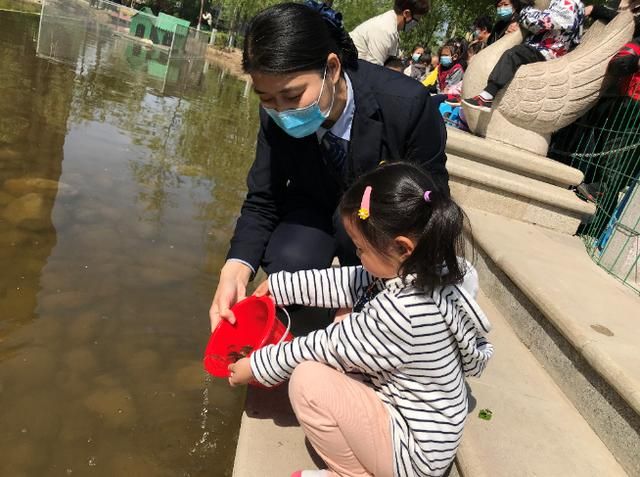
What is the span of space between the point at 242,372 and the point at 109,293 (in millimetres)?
1253

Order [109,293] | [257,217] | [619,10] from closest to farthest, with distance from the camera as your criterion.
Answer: [257,217], [109,293], [619,10]

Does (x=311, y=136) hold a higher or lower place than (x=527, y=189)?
higher

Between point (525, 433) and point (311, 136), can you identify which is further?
point (311, 136)

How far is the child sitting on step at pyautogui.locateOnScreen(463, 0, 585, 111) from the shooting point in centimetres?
414

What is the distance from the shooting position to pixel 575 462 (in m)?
1.70

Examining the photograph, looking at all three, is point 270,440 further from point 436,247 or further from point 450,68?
point 450,68

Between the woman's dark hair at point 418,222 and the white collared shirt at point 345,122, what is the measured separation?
62 centimetres

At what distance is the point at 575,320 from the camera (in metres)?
2.15

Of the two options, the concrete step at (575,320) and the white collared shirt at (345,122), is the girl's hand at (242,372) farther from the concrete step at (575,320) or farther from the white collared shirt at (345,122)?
the concrete step at (575,320)

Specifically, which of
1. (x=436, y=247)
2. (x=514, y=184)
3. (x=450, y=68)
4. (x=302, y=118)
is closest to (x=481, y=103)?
(x=514, y=184)

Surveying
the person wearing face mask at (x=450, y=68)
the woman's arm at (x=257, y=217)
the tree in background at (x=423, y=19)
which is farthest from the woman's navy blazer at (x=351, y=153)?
the tree in background at (x=423, y=19)

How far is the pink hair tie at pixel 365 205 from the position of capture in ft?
4.79

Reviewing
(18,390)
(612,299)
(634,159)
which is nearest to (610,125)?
(634,159)

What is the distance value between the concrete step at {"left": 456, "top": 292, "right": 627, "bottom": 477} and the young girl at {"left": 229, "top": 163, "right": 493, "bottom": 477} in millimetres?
180
